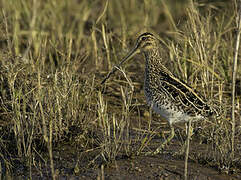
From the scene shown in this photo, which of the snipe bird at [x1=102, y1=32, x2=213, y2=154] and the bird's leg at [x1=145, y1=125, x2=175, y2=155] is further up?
the snipe bird at [x1=102, y1=32, x2=213, y2=154]

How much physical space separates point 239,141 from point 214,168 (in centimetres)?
63

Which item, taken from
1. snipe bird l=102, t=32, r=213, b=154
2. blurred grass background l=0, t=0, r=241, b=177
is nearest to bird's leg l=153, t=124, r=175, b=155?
snipe bird l=102, t=32, r=213, b=154

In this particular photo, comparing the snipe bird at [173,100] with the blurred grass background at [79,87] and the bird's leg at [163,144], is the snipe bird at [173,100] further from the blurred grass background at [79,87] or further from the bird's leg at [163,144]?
the blurred grass background at [79,87]

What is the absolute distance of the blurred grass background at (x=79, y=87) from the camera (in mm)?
4238

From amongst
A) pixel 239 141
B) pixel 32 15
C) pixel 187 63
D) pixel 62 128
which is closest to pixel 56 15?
pixel 32 15

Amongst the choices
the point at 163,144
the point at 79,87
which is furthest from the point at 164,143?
the point at 79,87

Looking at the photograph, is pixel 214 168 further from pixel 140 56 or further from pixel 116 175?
pixel 140 56

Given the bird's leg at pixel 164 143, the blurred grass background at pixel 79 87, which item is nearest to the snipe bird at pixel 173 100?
the bird's leg at pixel 164 143

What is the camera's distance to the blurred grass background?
4.24 meters

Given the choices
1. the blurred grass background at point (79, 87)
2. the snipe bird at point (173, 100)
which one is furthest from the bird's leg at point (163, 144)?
the blurred grass background at point (79, 87)

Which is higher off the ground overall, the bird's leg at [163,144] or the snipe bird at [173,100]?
the snipe bird at [173,100]

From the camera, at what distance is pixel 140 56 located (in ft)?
21.5

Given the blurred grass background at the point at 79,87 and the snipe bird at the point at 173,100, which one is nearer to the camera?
the blurred grass background at the point at 79,87

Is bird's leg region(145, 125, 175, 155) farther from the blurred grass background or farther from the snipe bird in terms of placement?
the blurred grass background
